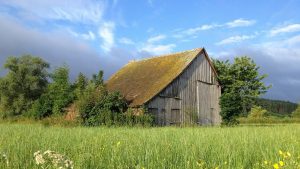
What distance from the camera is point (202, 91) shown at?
116 ft

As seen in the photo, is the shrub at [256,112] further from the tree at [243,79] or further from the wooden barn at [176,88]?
the wooden barn at [176,88]

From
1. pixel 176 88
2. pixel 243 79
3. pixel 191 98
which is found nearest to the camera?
pixel 176 88

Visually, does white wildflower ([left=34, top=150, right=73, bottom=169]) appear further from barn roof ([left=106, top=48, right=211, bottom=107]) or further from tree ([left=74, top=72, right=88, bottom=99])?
tree ([left=74, top=72, right=88, bottom=99])

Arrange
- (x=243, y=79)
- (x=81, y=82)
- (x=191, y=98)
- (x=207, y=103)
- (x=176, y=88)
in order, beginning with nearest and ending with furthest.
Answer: (x=176, y=88), (x=191, y=98), (x=207, y=103), (x=81, y=82), (x=243, y=79)

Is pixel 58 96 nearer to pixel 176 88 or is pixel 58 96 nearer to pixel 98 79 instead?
pixel 98 79

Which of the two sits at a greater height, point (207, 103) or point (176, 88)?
point (176, 88)

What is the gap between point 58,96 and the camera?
35562 mm

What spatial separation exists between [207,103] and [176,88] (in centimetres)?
424

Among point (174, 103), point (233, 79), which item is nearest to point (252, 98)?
point (233, 79)

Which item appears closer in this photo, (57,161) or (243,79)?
(57,161)

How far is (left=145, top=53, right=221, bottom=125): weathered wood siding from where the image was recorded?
103ft

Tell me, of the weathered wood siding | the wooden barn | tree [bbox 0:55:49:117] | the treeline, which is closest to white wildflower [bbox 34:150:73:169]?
the treeline

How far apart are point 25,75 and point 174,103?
31.2m

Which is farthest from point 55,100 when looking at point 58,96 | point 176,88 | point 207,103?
point 207,103
